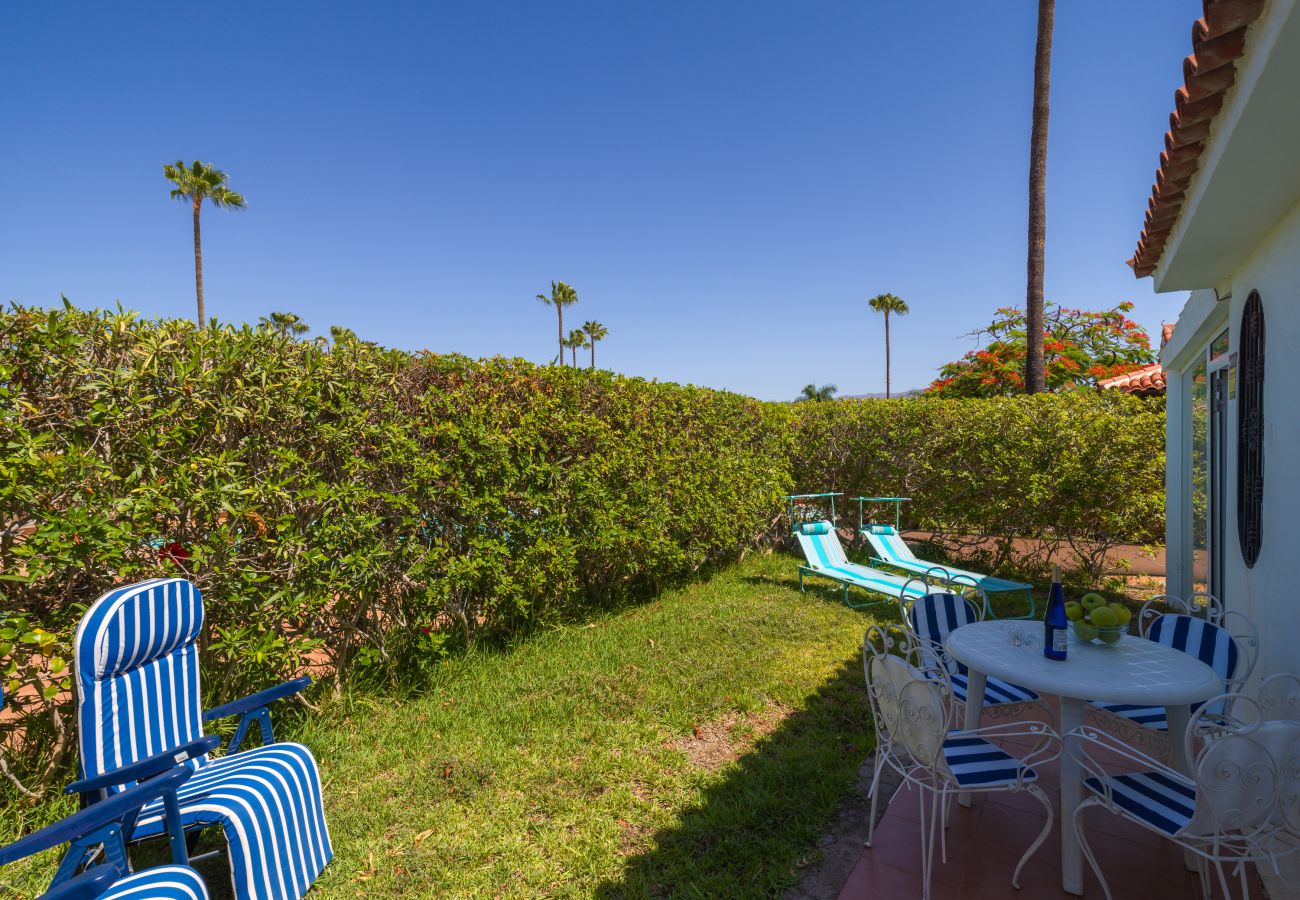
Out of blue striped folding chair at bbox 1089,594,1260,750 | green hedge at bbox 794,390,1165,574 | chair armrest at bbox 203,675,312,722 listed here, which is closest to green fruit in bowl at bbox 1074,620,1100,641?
blue striped folding chair at bbox 1089,594,1260,750

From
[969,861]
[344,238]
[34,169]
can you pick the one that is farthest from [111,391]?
[344,238]

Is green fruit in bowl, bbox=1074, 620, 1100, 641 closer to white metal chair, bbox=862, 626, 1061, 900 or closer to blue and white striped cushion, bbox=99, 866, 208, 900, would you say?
white metal chair, bbox=862, 626, 1061, 900

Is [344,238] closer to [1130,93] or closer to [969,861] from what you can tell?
[1130,93]

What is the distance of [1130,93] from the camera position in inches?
304

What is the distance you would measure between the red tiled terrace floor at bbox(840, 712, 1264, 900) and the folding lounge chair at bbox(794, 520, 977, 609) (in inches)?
129

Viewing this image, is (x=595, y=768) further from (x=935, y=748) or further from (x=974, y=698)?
(x=974, y=698)

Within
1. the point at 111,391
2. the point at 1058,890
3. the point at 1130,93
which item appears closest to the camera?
the point at 1058,890

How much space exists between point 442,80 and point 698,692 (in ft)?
44.1

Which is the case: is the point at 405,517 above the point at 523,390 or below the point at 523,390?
below

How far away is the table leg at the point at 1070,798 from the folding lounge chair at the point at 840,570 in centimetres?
353

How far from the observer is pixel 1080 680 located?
8.82 feet

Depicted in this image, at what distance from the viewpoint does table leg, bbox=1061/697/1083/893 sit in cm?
251

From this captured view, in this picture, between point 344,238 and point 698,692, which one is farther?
point 344,238

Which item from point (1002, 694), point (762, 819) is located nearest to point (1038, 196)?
point (1002, 694)
